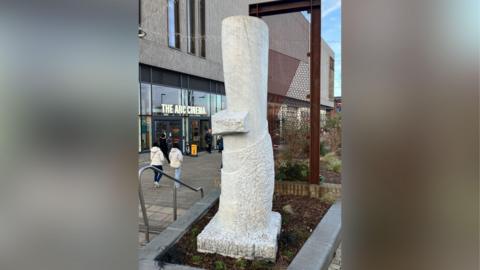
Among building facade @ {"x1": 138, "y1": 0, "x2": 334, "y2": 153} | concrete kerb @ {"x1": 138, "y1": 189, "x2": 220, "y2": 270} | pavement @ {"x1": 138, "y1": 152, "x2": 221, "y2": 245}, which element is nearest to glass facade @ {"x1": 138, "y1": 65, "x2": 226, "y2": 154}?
building facade @ {"x1": 138, "y1": 0, "x2": 334, "y2": 153}

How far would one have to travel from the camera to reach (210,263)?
11.4ft

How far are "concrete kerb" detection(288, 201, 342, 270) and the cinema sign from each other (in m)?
10.8

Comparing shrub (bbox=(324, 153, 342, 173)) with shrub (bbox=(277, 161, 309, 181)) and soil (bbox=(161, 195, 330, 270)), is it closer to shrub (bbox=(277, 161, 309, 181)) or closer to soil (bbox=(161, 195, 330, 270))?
shrub (bbox=(277, 161, 309, 181))

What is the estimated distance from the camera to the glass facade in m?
12.9

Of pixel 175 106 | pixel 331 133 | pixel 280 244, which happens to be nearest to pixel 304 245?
pixel 280 244

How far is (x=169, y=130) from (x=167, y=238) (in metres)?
10.7

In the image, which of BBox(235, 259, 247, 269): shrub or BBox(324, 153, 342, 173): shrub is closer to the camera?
BBox(235, 259, 247, 269): shrub

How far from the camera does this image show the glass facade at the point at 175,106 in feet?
42.3

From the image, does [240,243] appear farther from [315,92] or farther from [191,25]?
[191,25]
